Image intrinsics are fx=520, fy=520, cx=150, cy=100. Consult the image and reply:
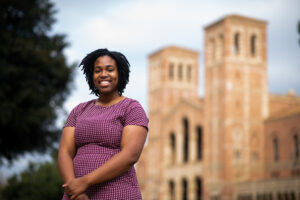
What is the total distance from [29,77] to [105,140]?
13.8 meters

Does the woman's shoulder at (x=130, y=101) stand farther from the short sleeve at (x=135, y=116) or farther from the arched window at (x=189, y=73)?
the arched window at (x=189, y=73)

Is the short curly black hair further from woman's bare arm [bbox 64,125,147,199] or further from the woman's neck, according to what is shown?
woman's bare arm [bbox 64,125,147,199]

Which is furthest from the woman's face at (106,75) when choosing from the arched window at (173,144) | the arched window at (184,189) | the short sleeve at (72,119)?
the arched window at (173,144)

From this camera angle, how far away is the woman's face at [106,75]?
10.1 feet

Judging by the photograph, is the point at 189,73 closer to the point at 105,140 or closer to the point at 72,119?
the point at 72,119

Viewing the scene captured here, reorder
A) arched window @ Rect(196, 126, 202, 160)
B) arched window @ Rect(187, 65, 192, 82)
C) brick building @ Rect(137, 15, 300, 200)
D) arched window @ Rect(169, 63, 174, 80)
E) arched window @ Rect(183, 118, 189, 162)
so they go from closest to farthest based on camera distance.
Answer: brick building @ Rect(137, 15, 300, 200) → arched window @ Rect(196, 126, 202, 160) → arched window @ Rect(183, 118, 189, 162) → arched window @ Rect(169, 63, 174, 80) → arched window @ Rect(187, 65, 192, 82)

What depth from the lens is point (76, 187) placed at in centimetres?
271

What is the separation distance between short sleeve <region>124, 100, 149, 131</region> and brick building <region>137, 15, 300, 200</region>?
30678mm

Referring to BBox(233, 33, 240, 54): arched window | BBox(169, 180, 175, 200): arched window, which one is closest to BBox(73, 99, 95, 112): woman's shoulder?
BBox(233, 33, 240, 54): arched window

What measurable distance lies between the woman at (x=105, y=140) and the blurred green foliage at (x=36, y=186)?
80.7 ft

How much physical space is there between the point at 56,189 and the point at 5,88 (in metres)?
13.5

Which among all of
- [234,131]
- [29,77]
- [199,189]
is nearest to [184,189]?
[199,189]

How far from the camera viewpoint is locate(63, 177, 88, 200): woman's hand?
2.71 metres

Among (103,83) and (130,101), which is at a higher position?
(103,83)
